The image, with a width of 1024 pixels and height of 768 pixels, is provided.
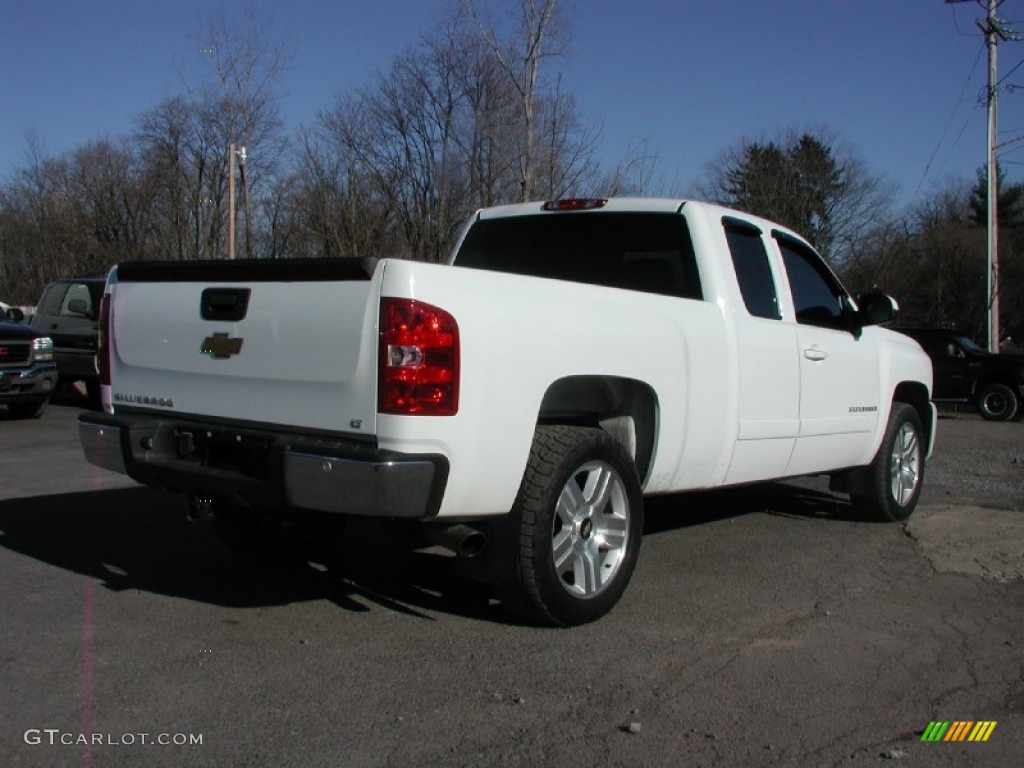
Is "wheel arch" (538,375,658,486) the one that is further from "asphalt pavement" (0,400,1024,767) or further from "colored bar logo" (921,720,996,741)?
"colored bar logo" (921,720,996,741)

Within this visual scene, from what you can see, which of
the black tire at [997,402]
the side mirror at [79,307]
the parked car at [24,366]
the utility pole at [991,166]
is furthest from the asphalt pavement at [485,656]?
the utility pole at [991,166]

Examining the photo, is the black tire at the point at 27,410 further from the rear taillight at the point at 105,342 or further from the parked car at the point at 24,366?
the rear taillight at the point at 105,342

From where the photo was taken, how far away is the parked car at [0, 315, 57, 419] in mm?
12719

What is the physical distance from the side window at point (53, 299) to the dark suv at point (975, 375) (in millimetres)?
14564

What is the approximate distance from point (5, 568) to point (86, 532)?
88 centimetres

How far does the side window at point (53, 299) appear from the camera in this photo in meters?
15.8

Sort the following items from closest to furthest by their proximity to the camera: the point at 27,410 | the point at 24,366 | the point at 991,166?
1. the point at 24,366
2. the point at 27,410
3. the point at 991,166

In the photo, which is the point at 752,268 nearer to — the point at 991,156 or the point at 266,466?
the point at 266,466

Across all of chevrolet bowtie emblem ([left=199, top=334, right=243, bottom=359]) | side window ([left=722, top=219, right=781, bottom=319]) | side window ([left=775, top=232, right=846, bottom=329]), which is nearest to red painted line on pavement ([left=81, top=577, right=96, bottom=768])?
chevrolet bowtie emblem ([left=199, top=334, right=243, bottom=359])

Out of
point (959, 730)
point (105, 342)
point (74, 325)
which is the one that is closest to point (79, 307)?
point (74, 325)

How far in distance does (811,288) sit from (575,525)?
9.33 ft

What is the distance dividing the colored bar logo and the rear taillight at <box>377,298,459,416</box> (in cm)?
207

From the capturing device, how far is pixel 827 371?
6188 millimetres

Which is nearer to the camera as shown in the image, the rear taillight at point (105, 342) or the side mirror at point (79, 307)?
the rear taillight at point (105, 342)
